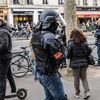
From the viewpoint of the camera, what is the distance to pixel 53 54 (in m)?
5.98

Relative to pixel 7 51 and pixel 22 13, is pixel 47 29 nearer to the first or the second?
pixel 7 51

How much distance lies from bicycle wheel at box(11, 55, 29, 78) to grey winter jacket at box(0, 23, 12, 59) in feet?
12.0

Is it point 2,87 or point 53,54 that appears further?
point 2,87

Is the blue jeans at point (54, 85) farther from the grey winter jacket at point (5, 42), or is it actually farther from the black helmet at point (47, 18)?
the grey winter jacket at point (5, 42)

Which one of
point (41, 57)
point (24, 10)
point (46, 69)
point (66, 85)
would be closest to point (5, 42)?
point (41, 57)

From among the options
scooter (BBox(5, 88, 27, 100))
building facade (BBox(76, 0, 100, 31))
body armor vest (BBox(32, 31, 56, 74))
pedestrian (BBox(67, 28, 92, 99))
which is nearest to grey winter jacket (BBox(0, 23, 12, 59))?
scooter (BBox(5, 88, 27, 100))

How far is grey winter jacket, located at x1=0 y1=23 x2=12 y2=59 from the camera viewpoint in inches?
304

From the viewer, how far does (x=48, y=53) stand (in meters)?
6.09

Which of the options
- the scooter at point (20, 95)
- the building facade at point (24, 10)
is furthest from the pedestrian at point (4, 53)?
the building facade at point (24, 10)

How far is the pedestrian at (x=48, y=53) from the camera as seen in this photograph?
A: 5.97 metres

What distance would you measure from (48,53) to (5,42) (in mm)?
1837

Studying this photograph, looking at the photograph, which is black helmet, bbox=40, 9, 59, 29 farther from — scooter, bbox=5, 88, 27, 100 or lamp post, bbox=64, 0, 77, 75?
lamp post, bbox=64, 0, 77, 75

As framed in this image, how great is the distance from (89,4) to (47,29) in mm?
52392

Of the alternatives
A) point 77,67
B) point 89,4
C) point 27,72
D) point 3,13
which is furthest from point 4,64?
point 89,4
